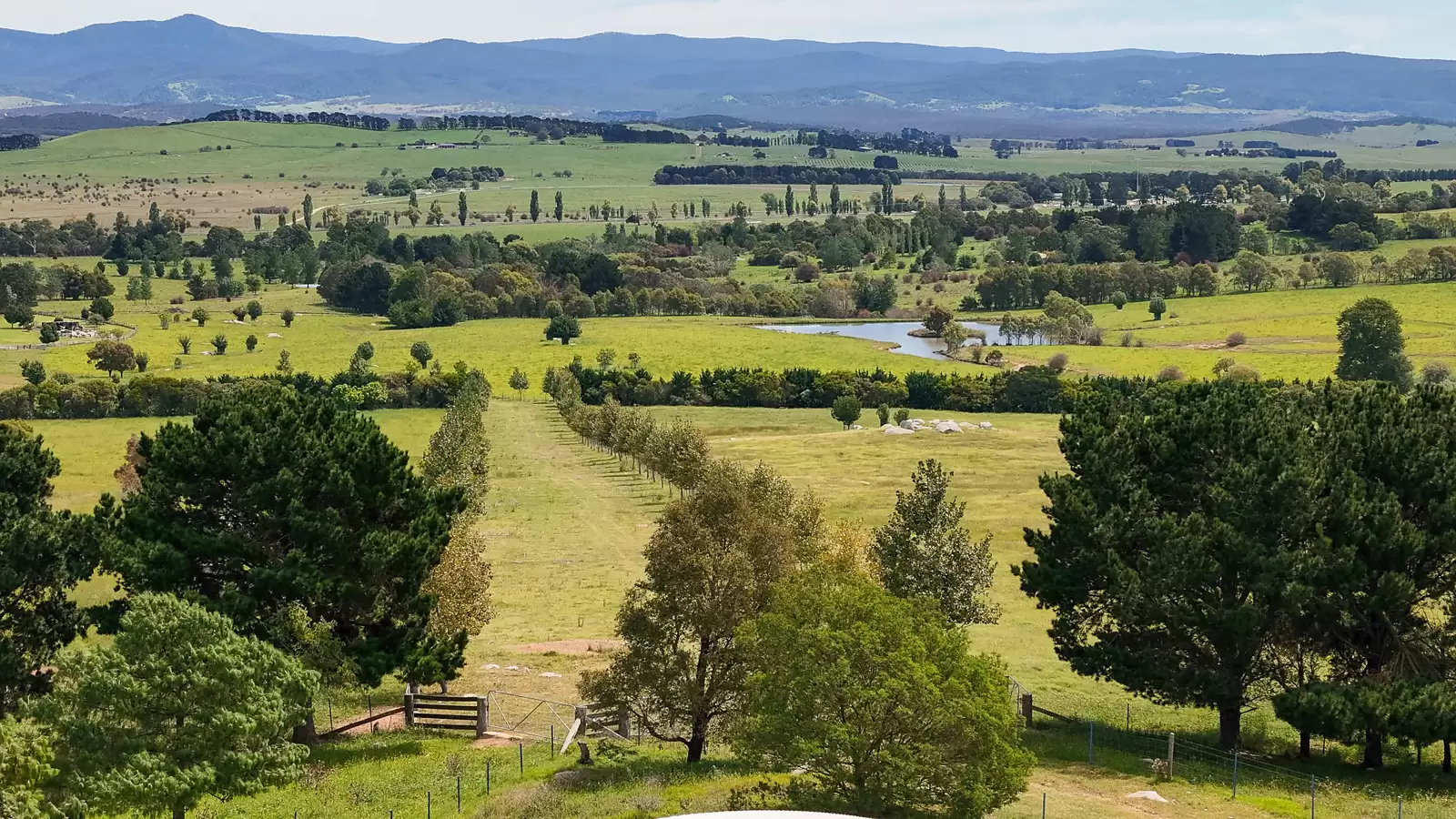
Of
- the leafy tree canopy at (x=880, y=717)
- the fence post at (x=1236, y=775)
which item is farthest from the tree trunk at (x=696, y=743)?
the fence post at (x=1236, y=775)

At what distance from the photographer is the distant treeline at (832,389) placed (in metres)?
148

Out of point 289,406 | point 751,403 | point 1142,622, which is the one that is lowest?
point 751,403

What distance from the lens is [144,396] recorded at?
13325 centimetres

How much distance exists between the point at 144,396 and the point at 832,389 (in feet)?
213

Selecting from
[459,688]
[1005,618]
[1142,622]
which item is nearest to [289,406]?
[459,688]

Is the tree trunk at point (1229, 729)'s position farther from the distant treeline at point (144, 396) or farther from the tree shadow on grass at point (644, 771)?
the distant treeline at point (144, 396)

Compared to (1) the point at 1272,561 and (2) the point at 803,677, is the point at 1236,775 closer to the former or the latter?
(1) the point at 1272,561

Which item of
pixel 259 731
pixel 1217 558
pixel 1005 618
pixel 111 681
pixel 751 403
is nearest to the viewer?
pixel 111 681

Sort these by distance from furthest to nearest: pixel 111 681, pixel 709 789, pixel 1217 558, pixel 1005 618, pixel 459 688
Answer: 1. pixel 1005 618
2. pixel 459 688
3. pixel 1217 558
4. pixel 709 789
5. pixel 111 681

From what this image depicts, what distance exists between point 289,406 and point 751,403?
351ft

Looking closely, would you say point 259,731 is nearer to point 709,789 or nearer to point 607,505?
point 709,789

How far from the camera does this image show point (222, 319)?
195000mm

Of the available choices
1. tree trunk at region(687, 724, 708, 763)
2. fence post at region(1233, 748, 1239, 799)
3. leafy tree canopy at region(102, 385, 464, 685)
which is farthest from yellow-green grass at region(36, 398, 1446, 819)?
leafy tree canopy at region(102, 385, 464, 685)

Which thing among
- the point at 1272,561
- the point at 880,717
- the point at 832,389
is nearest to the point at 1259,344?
the point at 832,389
